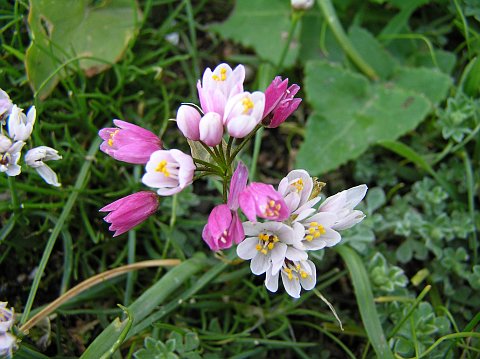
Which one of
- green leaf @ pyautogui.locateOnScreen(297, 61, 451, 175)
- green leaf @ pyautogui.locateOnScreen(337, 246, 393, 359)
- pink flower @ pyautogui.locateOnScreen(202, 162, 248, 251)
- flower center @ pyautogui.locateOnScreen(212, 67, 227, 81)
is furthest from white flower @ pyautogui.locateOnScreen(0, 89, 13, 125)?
green leaf @ pyautogui.locateOnScreen(337, 246, 393, 359)

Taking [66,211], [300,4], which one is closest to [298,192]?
Result: [66,211]

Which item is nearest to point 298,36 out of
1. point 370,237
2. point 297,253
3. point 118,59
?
point 118,59

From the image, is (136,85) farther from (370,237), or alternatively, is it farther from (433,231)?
(433,231)

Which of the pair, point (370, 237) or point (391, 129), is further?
point (391, 129)

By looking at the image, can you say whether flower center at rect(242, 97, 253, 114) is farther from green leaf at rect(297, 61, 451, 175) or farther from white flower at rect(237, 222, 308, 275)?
green leaf at rect(297, 61, 451, 175)

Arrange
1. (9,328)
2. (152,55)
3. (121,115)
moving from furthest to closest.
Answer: (152,55) → (121,115) → (9,328)

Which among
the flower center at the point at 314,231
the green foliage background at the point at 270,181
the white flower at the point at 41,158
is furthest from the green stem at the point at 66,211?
the flower center at the point at 314,231
